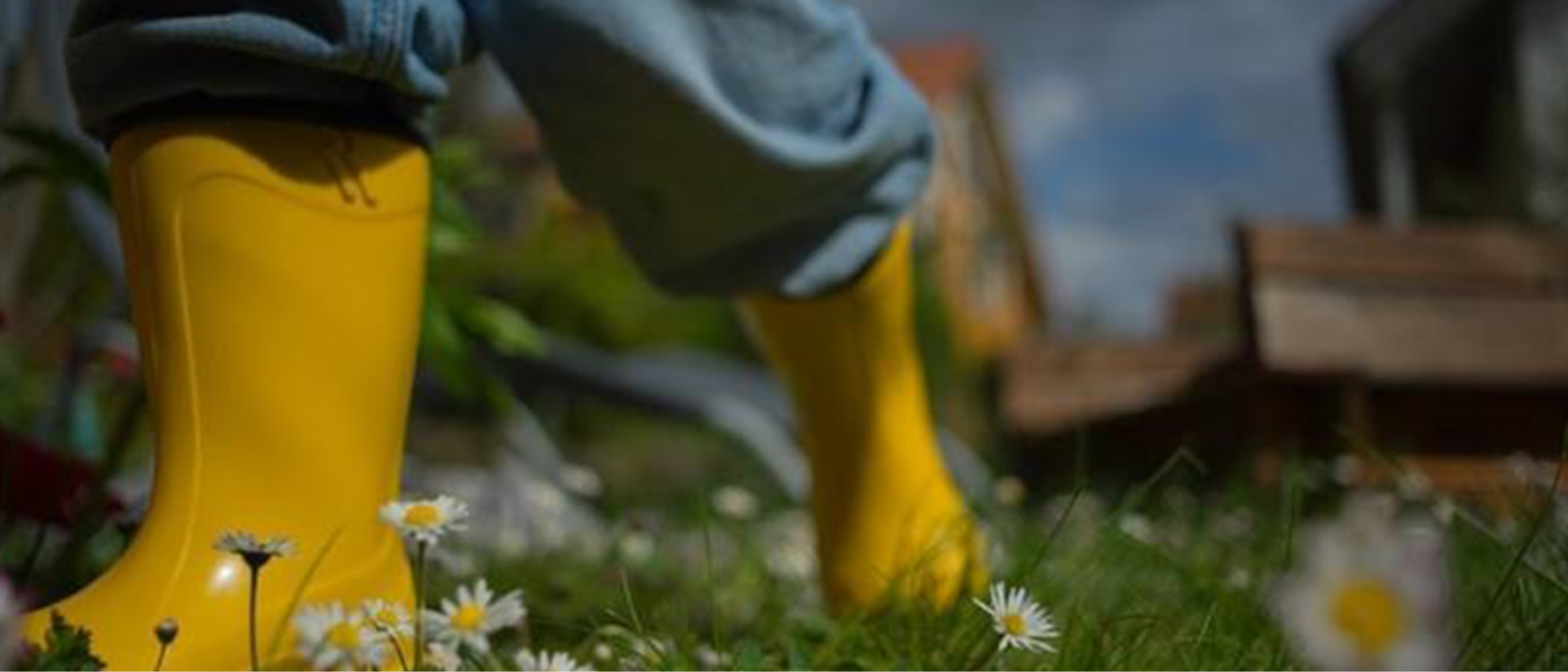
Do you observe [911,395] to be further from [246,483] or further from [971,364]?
[971,364]

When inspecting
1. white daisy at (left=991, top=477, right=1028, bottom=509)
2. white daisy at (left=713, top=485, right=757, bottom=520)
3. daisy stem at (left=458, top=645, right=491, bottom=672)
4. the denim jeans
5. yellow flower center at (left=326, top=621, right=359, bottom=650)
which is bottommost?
white daisy at (left=991, top=477, right=1028, bottom=509)

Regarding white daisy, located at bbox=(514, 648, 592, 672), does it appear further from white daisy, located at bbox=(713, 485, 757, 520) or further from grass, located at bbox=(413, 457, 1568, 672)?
white daisy, located at bbox=(713, 485, 757, 520)

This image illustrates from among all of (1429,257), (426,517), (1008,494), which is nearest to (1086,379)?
(1429,257)

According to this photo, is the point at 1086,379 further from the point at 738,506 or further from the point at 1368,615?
the point at 1368,615

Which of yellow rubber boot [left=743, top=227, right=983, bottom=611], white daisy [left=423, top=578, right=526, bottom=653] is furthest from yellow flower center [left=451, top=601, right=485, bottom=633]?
yellow rubber boot [left=743, top=227, right=983, bottom=611]

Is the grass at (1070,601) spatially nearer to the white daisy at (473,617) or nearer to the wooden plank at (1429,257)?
the white daisy at (473,617)

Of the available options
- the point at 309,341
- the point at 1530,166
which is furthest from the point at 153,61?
the point at 1530,166
